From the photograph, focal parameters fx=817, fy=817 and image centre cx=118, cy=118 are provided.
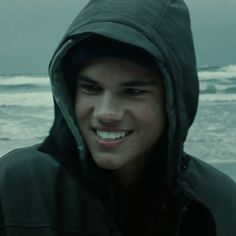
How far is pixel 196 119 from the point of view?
31.3ft

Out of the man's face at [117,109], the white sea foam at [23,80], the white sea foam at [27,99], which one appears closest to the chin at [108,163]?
the man's face at [117,109]

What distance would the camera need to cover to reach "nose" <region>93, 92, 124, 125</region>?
227 cm

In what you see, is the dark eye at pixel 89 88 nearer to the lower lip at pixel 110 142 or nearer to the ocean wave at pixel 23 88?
the lower lip at pixel 110 142

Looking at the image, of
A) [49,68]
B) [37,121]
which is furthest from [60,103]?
[37,121]

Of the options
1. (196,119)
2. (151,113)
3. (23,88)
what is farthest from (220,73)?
(151,113)

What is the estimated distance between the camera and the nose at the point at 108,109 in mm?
2270

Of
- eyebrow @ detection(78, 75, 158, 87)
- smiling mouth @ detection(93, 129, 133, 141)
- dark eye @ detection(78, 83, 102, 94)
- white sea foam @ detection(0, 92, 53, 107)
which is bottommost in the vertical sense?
white sea foam @ detection(0, 92, 53, 107)

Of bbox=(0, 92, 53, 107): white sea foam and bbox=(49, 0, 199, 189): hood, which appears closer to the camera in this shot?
bbox=(49, 0, 199, 189): hood

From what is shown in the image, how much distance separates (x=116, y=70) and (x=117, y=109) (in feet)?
0.36

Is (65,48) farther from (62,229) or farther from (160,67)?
(62,229)

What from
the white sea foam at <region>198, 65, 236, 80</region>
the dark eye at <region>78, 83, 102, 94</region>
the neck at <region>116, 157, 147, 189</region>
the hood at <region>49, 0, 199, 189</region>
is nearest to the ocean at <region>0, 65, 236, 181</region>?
the white sea foam at <region>198, 65, 236, 80</region>

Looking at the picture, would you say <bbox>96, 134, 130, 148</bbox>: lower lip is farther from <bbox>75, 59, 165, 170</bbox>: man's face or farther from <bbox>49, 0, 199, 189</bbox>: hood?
<bbox>49, 0, 199, 189</bbox>: hood

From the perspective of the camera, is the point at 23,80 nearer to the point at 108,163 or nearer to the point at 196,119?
the point at 196,119

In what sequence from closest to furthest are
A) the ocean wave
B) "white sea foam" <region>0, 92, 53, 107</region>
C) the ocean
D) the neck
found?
the neck
the ocean
"white sea foam" <region>0, 92, 53, 107</region>
the ocean wave
